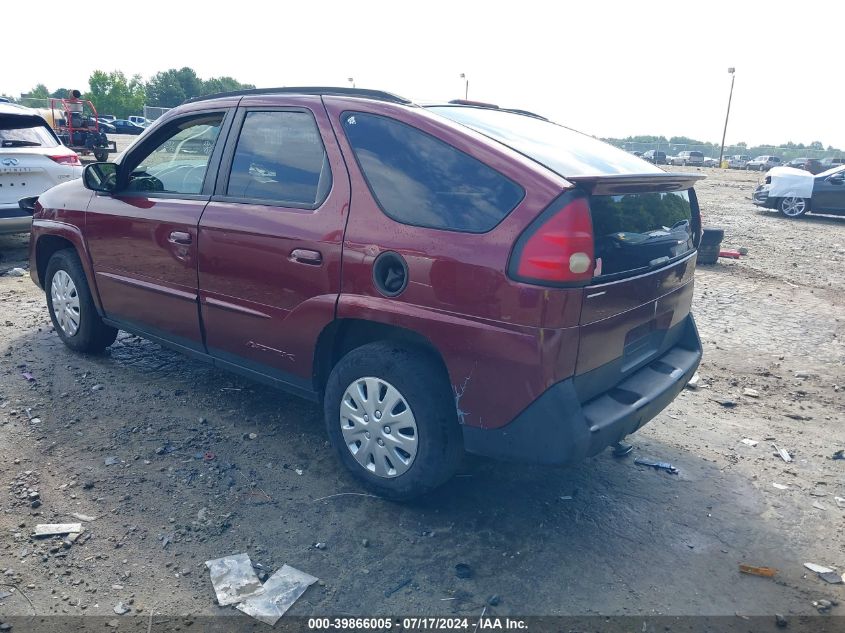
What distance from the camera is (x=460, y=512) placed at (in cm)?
326

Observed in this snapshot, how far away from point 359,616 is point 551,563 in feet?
2.93

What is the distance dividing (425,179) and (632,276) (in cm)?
105

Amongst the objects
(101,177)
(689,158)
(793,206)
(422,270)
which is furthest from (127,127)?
(422,270)

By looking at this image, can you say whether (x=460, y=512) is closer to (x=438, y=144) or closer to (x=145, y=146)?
(x=438, y=144)

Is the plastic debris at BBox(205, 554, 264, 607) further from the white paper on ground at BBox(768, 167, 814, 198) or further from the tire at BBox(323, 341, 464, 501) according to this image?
the white paper on ground at BBox(768, 167, 814, 198)

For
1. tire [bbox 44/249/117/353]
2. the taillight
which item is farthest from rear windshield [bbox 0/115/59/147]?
the taillight

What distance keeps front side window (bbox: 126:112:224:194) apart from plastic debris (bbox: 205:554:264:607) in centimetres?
218

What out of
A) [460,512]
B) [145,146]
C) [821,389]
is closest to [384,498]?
A: [460,512]

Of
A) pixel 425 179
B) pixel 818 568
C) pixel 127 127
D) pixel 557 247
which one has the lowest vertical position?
pixel 818 568

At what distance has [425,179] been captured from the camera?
9.82 feet

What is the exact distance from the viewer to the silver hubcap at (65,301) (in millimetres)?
4996

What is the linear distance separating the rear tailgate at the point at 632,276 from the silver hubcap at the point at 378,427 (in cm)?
85

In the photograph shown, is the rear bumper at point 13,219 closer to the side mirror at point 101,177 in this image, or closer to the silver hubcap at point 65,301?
the silver hubcap at point 65,301

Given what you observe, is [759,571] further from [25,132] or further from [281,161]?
[25,132]
